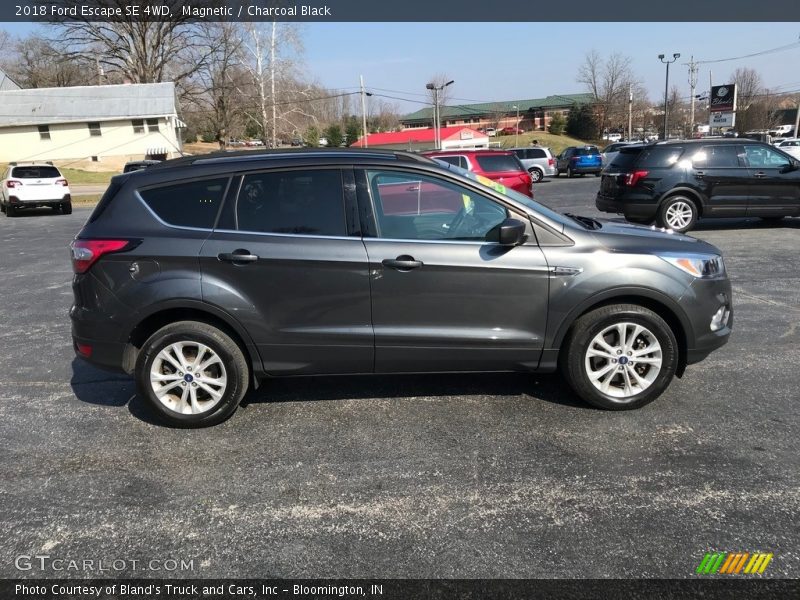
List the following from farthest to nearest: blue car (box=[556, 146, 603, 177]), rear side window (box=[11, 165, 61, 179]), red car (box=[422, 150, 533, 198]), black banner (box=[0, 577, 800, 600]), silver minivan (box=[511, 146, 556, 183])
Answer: blue car (box=[556, 146, 603, 177]) < silver minivan (box=[511, 146, 556, 183]) < rear side window (box=[11, 165, 61, 179]) < red car (box=[422, 150, 533, 198]) < black banner (box=[0, 577, 800, 600])

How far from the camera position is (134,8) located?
158ft

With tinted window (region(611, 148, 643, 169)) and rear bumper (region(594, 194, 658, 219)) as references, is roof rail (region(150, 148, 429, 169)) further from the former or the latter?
tinted window (region(611, 148, 643, 169))

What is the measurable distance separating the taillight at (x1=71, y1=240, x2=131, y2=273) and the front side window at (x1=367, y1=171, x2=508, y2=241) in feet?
5.55

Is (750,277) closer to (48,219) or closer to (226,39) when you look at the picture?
(48,219)

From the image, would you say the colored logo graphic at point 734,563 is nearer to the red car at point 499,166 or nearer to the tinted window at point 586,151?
the red car at point 499,166

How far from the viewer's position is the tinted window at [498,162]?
13680 millimetres

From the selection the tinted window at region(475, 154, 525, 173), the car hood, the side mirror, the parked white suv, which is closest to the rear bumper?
the tinted window at region(475, 154, 525, 173)

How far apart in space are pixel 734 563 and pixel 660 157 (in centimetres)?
978

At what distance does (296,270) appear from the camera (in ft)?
13.1

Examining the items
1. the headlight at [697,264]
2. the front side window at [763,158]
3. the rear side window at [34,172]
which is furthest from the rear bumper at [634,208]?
the rear side window at [34,172]

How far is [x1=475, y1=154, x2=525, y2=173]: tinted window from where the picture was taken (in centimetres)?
1368

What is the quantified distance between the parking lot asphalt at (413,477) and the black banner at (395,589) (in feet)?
0.20

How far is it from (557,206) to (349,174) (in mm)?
15389

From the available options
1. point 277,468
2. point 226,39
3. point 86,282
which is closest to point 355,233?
point 277,468
